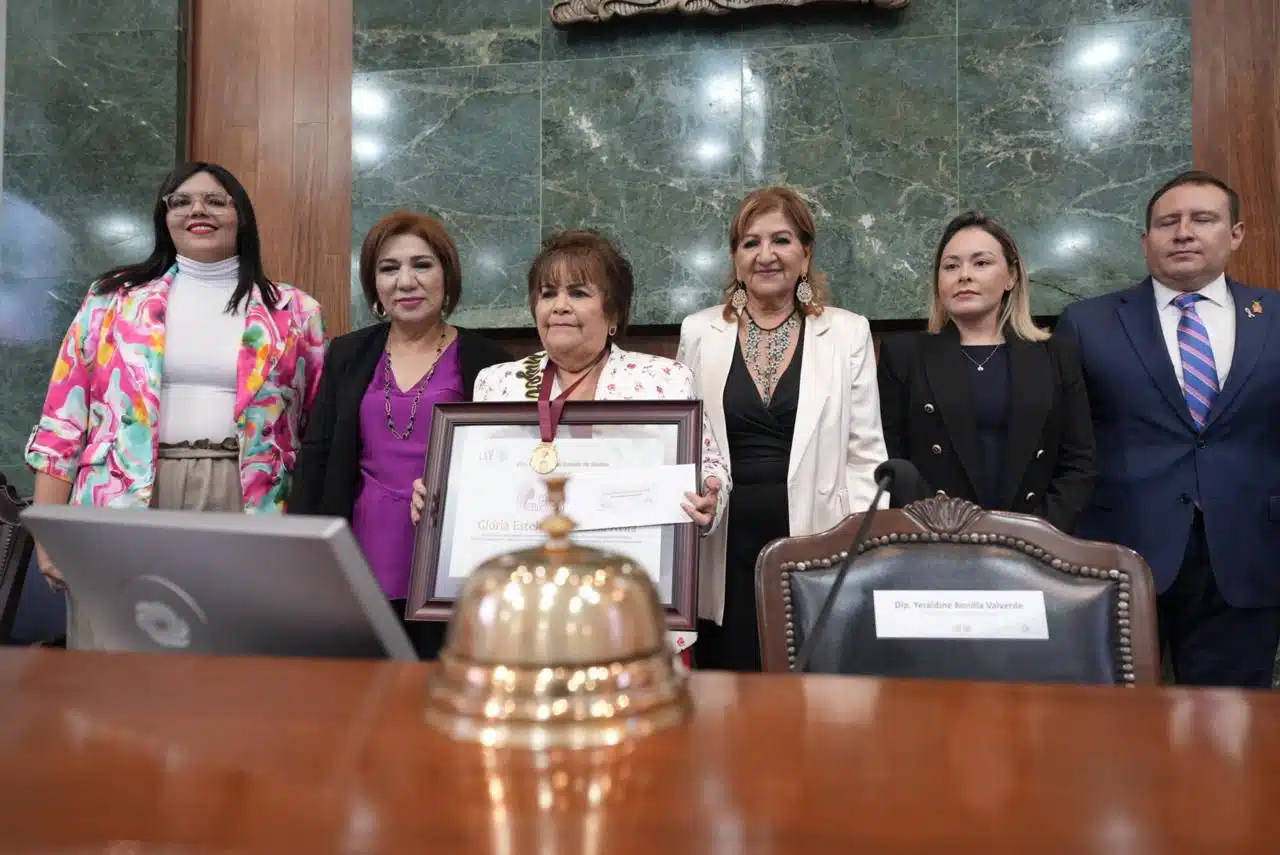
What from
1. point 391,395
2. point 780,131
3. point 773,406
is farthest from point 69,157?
point 773,406

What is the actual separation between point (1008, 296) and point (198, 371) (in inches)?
80.9

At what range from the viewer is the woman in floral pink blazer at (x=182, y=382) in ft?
7.63

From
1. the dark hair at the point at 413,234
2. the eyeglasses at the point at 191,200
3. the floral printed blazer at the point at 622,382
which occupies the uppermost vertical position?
the eyeglasses at the point at 191,200

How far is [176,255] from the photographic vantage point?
8.39ft

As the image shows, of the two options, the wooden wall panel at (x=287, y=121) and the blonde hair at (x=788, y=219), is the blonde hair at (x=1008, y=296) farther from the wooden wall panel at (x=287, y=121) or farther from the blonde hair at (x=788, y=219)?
the wooden wall panel at (x=287, y=121)

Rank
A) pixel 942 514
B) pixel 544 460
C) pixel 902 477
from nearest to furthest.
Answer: pixel 902 477 < pixel 942 514 < pixel 544 460

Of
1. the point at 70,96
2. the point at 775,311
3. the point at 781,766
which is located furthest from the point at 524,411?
the point at 70,96

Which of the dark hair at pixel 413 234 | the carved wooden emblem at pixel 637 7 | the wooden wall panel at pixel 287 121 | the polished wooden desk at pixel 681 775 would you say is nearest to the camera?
the polished wooden desk at pixel 681 775

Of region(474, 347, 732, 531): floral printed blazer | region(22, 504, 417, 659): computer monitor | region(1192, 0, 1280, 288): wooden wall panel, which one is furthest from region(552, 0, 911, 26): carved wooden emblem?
region(22, 504, 417, 659): computer monitor

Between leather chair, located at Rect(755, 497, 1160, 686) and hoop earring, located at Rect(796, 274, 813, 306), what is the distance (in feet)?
3.89

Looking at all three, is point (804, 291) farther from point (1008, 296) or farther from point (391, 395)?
point (391, 395)

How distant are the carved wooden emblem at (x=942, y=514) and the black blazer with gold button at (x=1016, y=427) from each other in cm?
101

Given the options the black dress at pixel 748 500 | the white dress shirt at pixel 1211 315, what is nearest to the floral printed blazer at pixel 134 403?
the black dress at pixel 748 500

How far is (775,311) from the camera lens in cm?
253
